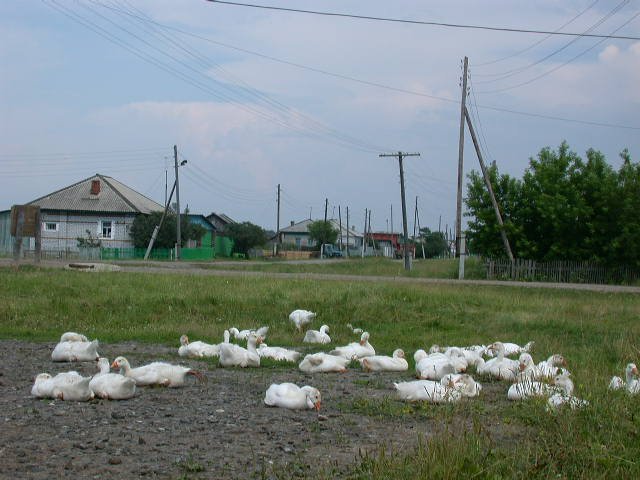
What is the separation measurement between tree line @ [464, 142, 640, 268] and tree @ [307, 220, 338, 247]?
73.6 m

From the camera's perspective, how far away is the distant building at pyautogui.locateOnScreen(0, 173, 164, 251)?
72.8 m

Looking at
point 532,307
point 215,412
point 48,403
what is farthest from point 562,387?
point 532,307

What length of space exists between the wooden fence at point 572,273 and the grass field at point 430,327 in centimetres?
1267

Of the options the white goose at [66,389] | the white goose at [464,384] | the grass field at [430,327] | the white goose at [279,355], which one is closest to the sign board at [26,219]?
the grass field at [430,327]

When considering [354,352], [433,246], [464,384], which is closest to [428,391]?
[464,384]

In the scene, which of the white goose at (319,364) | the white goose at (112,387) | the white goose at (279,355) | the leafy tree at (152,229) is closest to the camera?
the white goose at (112,387)

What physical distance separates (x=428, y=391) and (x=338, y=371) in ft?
9.88

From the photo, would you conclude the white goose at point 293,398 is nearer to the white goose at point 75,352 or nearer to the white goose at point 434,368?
the white goose at point 434,368

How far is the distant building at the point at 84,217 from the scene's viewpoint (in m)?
72.8

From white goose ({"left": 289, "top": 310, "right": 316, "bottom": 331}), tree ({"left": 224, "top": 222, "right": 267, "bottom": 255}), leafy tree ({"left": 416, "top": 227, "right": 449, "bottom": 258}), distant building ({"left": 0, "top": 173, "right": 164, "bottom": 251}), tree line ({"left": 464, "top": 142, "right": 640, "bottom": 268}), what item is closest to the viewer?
white goose ({"left": 289, "top": 310, "right": 316, "bottom": 331})

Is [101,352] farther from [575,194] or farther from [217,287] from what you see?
[575,194]

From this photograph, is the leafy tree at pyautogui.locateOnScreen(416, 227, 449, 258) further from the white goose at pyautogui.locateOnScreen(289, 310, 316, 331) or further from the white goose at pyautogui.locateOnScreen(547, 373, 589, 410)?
the white goose at pyautogui.locateOnScreen(547, 373, 589, 410)

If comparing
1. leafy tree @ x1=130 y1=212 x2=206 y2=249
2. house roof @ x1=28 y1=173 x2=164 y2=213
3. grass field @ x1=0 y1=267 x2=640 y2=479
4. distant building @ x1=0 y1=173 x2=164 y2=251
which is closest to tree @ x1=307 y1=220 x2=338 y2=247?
house roof @ x1=28 y1=173 x2=164 y2=213

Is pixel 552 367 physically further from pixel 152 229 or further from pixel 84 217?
pixel 84 217
